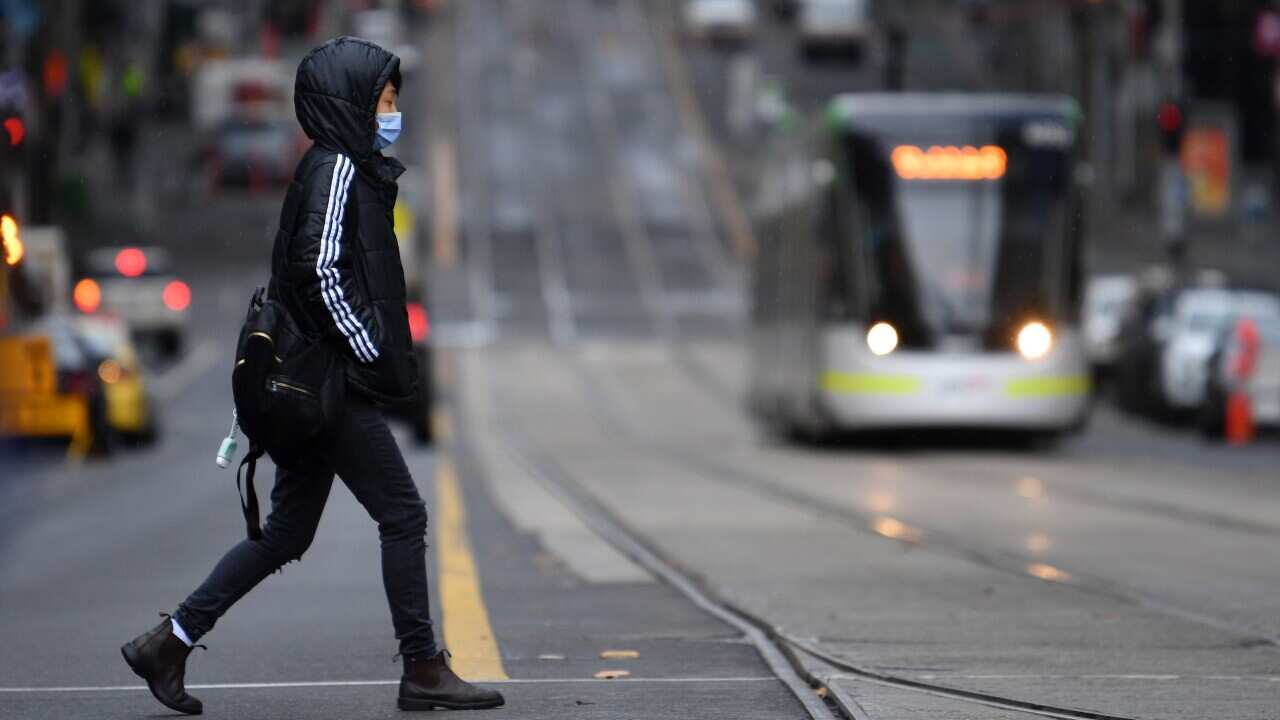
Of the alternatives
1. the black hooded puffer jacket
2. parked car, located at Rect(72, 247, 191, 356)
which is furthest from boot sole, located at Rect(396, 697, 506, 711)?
parked car, located at Rect(72, 247, 191, 356)

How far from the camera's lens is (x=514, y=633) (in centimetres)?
916

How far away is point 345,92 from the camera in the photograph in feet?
23.5

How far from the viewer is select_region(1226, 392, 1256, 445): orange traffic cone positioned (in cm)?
2425

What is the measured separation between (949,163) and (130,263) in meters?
23.0

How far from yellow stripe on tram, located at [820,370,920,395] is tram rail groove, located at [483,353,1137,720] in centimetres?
742

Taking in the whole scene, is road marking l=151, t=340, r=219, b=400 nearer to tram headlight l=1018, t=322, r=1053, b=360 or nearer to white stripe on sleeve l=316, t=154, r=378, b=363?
tram headlight l=1018, t=322, r=1053, b=360

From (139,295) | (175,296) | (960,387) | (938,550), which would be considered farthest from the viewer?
(175,296)

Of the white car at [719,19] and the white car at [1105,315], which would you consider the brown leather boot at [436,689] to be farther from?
the white car at [719,19]

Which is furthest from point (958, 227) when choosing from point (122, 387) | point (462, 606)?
point (462, 606)

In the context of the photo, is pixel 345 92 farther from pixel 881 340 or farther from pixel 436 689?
pixel 881 340

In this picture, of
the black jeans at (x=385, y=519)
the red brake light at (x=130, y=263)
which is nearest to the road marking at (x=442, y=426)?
the red brake light at (x=130, y=263)

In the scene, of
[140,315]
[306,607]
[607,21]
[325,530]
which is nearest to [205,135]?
[607,21]

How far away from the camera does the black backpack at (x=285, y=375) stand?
704cm

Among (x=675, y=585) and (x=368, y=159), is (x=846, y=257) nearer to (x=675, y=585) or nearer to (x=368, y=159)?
(x=675, y=585)
